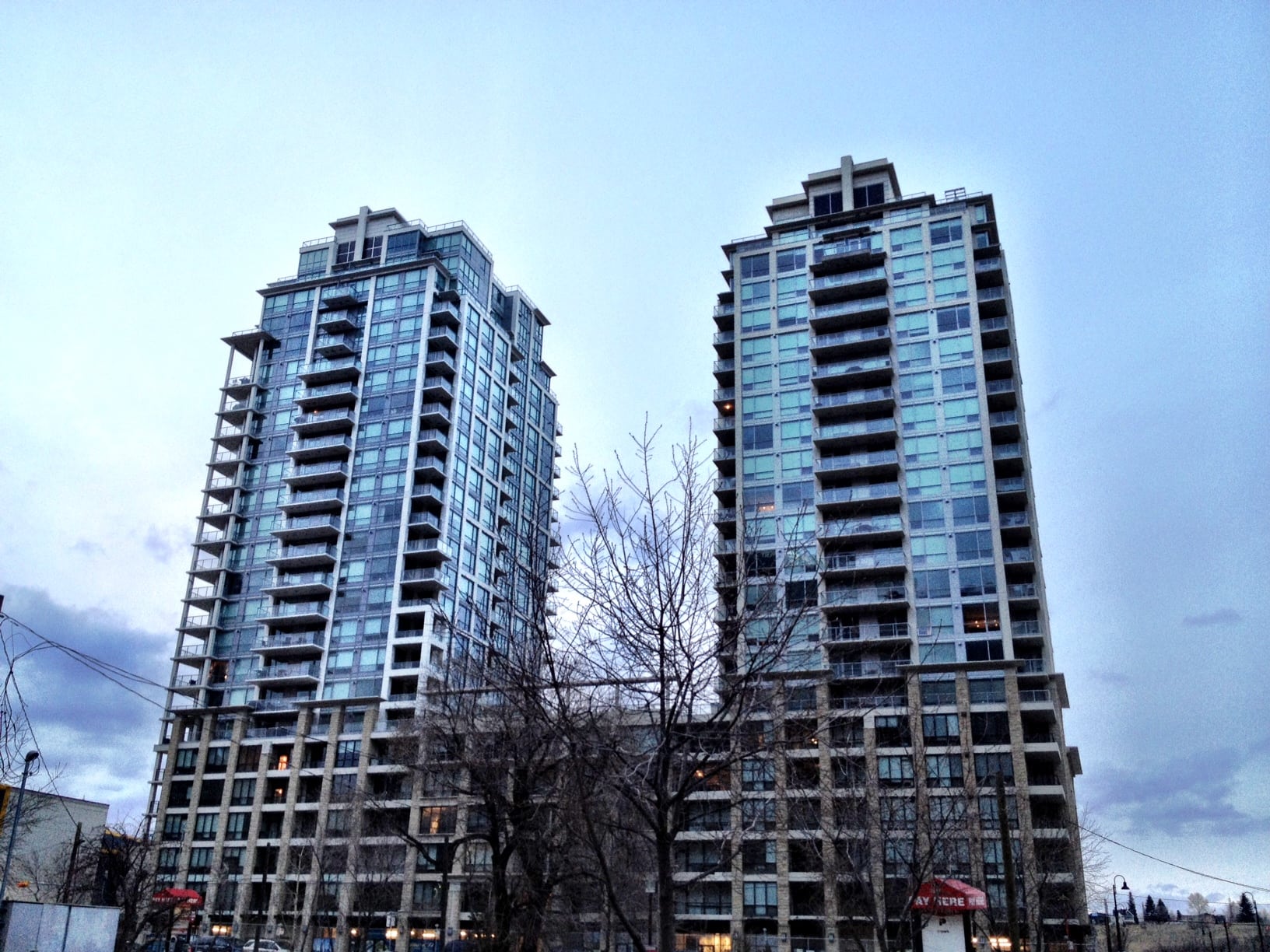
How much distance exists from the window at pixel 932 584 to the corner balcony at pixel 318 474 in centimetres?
5475

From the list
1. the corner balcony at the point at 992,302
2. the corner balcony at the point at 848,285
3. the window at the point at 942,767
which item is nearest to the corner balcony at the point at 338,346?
the corner balcony at the point at 848,285

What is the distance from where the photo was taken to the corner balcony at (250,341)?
113 m

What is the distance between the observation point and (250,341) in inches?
Answer: 4496

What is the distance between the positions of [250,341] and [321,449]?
1896 cm

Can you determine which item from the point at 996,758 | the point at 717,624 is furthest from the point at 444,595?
the point at 717,624

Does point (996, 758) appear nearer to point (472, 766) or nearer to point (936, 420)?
point (936, 420)

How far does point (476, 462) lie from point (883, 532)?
4417 cm

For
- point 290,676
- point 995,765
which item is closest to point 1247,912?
point 995,765

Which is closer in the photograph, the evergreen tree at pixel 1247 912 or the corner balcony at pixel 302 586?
the corner balcony at pixel 302 586

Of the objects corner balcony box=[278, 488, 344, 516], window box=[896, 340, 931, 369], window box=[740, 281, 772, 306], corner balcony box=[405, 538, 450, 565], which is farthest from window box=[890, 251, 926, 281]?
corner balcony box=[278, 488, 344, 516]

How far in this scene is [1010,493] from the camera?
84.1 metres

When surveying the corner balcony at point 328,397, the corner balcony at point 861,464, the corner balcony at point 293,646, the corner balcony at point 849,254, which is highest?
the corner balcony at point 849,254

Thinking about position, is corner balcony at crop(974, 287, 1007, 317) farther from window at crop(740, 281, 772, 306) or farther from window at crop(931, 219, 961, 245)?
window at crop(740, 281, 772, 306)

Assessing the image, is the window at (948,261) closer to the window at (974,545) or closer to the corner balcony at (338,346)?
the window at (974,545)
